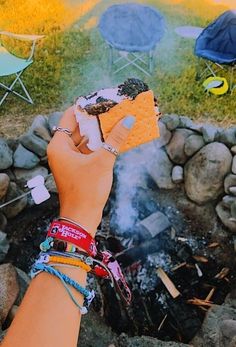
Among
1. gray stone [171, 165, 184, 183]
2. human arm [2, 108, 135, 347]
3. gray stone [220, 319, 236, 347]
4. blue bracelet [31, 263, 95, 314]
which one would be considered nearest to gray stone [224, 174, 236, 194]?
gray stone [171, 165, 184, 183]

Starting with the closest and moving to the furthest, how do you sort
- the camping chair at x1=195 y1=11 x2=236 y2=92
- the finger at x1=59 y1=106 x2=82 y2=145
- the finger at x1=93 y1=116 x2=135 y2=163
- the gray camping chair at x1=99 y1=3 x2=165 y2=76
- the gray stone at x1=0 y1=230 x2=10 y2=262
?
the finger at x1=93 y1=116 x2=135 y2=163 < the finger at x1=59 y1=106 x2=82 y2=145 < the gray stone at x1=0 y1=230 x2=10 y2=262 < the camping chair at x1=195 y1=11 x2=236 y2=92 < the gray camping chair at x1=99 y1=3 x2=165 y2=76

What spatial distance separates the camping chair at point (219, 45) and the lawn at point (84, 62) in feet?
0.57

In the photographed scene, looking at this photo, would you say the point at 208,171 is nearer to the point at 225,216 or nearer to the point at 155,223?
the point at 225,216

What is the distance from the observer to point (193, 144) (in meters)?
4.09

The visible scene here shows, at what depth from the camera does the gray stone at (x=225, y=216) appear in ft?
13.0

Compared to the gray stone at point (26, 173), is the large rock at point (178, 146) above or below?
below

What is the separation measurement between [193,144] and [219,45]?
1.53m

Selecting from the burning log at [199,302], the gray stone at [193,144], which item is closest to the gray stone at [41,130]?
the gray stone at [193,144]

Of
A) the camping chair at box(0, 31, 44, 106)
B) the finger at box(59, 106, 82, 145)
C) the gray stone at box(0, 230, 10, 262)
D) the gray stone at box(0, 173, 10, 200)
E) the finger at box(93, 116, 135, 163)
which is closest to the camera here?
the finger at box(93, 116, 135, 163)

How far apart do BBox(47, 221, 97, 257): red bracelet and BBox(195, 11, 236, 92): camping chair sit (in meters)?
3.66

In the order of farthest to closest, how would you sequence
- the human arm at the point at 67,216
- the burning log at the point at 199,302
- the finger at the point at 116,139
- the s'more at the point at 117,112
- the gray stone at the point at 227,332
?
the burning log at the point at 199,302, the gray stone at the point at 227,332, the s'more at the point at 117,112, the finger at the point at 116,139, the human arm at the point at 67,216

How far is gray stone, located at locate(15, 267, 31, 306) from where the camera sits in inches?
131

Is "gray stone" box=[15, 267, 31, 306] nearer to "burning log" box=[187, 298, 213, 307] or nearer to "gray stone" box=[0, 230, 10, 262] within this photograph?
"gray stone" box=[0, 230, 10, 262]

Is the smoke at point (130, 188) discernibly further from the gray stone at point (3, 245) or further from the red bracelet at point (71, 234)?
the red bracelet at point (71, 234)
